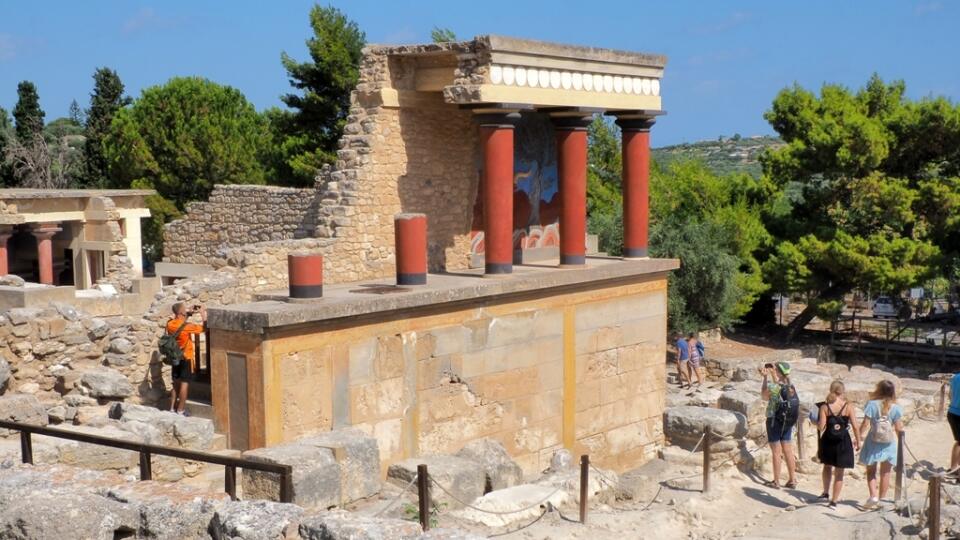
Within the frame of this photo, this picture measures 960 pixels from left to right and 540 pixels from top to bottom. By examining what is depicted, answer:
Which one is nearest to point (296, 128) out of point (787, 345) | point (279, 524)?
point (787, 345)

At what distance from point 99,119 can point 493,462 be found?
34.7m

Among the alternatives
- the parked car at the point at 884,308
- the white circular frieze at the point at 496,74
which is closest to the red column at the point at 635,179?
the white circular frieze at the point at 496,74

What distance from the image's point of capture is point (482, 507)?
32.7 ft

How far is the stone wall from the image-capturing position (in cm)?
1541

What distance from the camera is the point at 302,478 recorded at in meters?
8.64

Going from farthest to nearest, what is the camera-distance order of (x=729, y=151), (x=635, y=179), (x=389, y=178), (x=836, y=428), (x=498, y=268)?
1. (x=729, y=151)
2. (x=635, y=179)
3. (x=389, y=178)
4. (x=498, y=268)
5. (x=836, y=428)

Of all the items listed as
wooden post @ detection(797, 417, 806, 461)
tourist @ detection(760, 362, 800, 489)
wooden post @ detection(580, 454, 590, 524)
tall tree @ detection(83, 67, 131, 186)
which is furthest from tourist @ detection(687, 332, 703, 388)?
tall tree @ detection(83, 67, 131, 186)

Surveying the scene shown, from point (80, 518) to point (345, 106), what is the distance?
2841 centimetres

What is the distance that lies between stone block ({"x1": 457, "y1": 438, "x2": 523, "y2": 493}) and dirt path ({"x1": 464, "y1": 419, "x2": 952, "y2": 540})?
67 centimetres

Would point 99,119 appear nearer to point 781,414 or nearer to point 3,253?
point 3,253

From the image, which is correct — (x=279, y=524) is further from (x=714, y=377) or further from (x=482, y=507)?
(x=714, y=377)

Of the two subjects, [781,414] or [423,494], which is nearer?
[423,494]

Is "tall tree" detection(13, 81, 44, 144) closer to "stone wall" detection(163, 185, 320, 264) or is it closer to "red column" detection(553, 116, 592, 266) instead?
"stone wall" detection(163, 185, 320, 264)

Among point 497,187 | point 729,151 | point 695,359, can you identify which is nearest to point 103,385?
point 497,187
